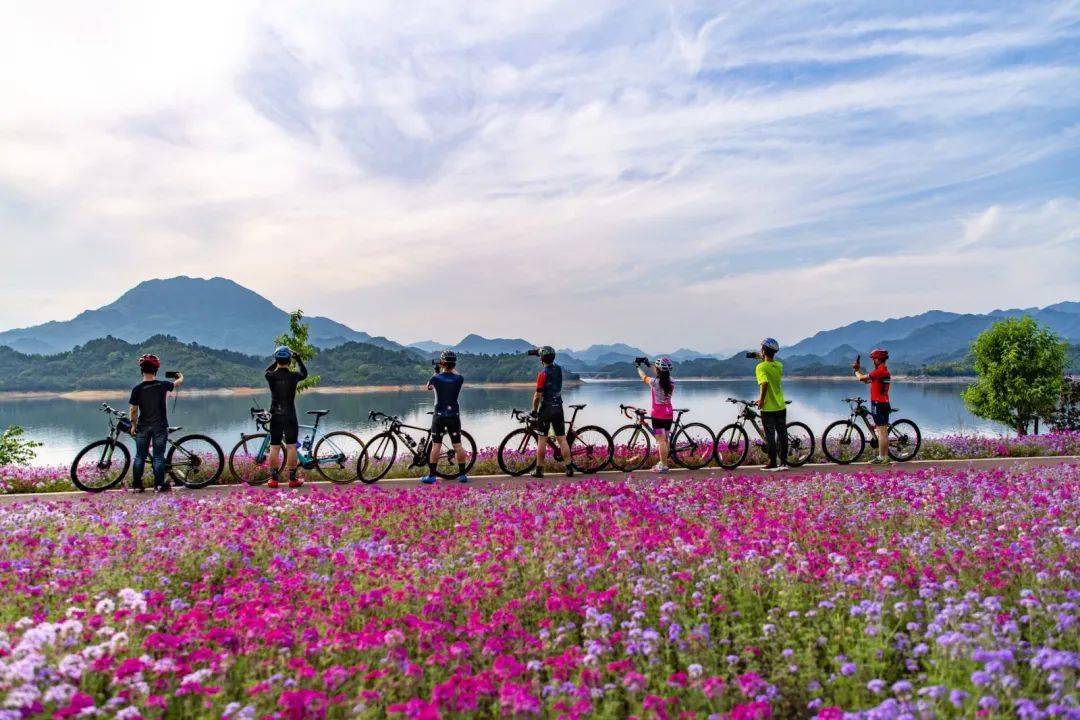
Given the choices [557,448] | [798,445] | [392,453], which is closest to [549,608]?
[557,448]

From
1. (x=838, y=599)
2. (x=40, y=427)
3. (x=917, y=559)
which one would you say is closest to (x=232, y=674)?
(x=838, y=599)

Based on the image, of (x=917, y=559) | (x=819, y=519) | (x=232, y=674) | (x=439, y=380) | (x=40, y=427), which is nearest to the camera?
(x=232, y=674)

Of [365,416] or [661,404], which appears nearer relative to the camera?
[661,404]

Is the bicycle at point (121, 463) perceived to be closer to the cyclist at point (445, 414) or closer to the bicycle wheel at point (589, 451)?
the cyclist at point (445, 414)

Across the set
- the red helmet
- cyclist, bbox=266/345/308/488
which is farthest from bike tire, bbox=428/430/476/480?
the red helmet

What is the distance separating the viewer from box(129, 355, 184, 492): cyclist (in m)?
12.4

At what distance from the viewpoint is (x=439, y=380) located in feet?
43.7

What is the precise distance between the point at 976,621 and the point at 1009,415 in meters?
48.8

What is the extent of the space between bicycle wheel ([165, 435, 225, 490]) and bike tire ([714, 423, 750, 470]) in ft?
35.1

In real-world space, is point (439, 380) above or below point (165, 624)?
above

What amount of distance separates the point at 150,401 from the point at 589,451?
8.73 meters

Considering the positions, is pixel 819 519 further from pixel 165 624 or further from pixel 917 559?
pixel 165 624

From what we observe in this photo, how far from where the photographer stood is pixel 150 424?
1252cm

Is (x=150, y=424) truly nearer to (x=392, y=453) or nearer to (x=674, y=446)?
(x=392, y=453)
